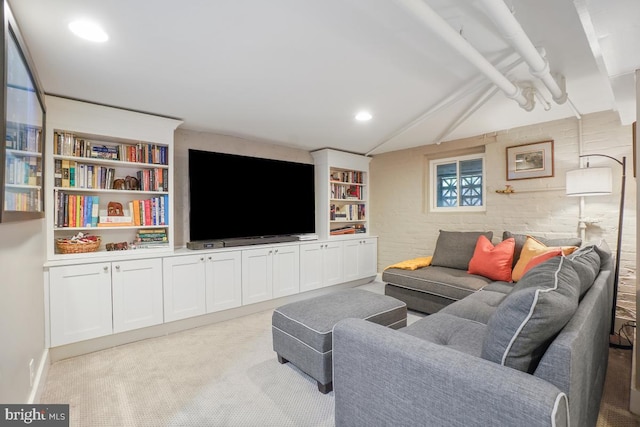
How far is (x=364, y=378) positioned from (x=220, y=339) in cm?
191

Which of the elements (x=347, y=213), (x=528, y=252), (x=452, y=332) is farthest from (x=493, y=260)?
(x=347, y=213)

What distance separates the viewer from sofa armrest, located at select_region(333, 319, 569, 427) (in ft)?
2.83

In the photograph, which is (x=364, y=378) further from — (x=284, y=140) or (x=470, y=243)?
(x=284, y=140)

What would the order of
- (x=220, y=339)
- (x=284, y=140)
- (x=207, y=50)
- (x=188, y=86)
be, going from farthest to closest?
1. (x=284, y=140)
2. (x=220, y=339)
3. (x=188, y=86)
4. (x=207, y=50)

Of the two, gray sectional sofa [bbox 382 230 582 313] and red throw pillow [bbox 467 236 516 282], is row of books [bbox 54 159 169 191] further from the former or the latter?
red throw pillow [bbox 467 236 516 282]

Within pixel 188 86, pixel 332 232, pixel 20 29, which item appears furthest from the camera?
pixel 332 232

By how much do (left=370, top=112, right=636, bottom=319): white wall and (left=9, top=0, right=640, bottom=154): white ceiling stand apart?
0.26 m

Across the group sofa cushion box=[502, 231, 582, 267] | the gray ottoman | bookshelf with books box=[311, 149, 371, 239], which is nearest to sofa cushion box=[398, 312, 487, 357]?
the gray ottoman

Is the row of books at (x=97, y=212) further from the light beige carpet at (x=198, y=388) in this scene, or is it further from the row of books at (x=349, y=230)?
the row of books at (x=349, y=230)

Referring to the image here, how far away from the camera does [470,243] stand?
3547 mm

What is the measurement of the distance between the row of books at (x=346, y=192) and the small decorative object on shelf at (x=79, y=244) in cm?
291

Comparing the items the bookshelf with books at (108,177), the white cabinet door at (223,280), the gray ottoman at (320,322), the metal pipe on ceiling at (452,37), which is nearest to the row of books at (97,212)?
the bookshelf with books at (108,177)

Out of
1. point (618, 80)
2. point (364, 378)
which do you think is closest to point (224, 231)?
point (364, 378)

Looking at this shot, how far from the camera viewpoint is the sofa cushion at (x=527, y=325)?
102cm
